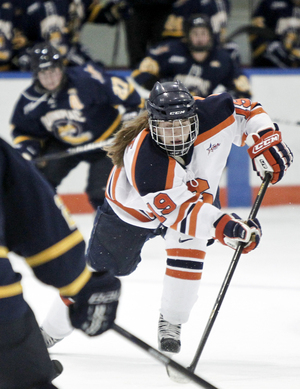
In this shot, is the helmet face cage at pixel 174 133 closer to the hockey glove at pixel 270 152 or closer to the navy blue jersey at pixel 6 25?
the hockey glove at pixel 270 152

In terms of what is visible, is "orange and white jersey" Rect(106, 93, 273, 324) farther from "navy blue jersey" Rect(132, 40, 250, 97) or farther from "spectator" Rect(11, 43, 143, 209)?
"navy blue jersey" Rect(132, 40, 250, 97)

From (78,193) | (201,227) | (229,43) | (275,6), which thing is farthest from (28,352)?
(275,6)

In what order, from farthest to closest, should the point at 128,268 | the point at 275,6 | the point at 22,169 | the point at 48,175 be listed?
the point at 275,6 < the point at 48,175 < the point at 128,268 < the point at 22,169

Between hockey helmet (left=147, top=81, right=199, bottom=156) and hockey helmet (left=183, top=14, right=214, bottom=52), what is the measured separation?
2.16m

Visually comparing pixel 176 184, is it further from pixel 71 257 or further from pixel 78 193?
pixel 78 193

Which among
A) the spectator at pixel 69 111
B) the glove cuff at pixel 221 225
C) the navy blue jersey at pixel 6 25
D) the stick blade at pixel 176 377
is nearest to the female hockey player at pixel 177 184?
the glove cuff at pixel 221 225

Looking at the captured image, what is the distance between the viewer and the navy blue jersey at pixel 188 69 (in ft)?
13.4

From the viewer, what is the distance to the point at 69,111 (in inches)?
133

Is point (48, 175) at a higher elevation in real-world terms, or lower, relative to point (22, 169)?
lower

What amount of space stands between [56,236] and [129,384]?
3.28ft

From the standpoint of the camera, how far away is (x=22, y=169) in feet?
3.36

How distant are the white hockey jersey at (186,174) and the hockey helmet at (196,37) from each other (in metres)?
1.79

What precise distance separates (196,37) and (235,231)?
2.48 m

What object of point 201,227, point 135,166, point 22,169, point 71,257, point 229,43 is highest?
point 22,169
